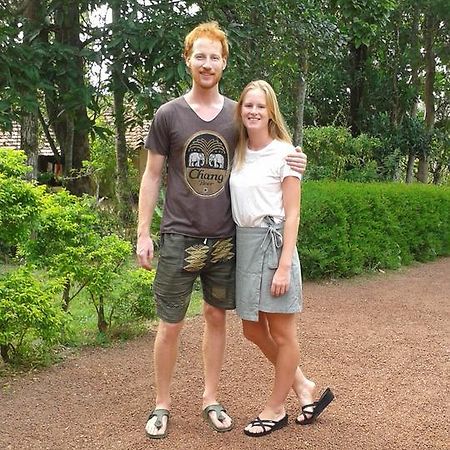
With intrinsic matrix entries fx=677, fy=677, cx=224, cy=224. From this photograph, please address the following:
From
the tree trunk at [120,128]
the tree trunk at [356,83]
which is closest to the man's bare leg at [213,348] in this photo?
the tree trunk at [120,128]

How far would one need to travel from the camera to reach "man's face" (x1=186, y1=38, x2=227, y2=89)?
349cm

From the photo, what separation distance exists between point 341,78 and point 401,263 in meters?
7.73

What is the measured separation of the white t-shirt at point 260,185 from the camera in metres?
3.50

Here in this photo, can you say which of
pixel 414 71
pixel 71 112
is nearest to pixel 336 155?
pixel 414 71

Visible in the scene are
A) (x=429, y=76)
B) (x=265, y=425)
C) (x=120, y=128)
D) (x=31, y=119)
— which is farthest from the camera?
(x=429, y=76)

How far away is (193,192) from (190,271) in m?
0.43

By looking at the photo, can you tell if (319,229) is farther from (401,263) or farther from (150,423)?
(150,423)

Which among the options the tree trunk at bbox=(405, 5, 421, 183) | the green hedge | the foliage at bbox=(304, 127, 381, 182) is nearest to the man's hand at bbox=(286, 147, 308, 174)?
the green hedge

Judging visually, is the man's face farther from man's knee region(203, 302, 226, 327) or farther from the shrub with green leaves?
the shrub with green leaves

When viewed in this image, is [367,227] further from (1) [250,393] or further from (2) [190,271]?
(2) [190,271]

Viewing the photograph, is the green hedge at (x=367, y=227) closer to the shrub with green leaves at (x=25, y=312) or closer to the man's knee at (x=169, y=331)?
the shrub with green leaves at (x=25, y=312)

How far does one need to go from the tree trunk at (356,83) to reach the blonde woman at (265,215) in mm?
13939

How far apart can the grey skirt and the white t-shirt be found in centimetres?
6

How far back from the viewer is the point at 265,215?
353cm
